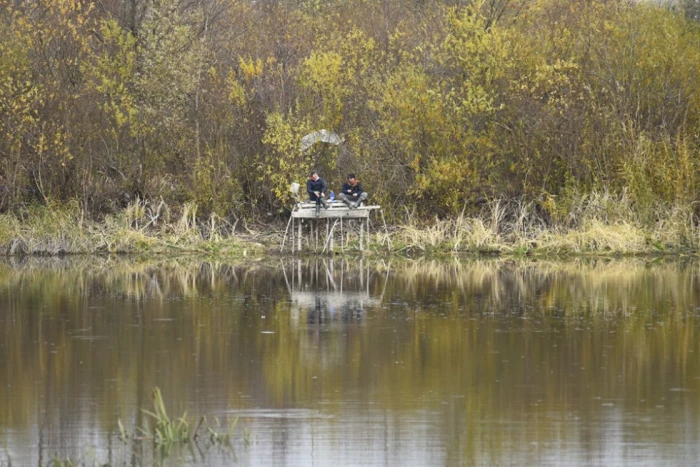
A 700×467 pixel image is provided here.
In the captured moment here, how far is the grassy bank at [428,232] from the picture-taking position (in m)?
32.1

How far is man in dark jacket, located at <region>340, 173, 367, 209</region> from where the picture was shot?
31.9m

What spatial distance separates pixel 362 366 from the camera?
16203 millimetres

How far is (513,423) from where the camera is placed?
12734 millimetres

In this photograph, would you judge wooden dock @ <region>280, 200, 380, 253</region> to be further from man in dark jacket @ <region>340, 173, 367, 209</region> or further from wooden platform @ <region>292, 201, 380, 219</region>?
man in dark jacket @ <region>340, 173, 367, 209</region>

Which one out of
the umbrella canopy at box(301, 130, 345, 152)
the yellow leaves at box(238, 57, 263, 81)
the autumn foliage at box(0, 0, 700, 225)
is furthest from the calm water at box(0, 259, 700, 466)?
the yellow leaves at box(238, 57, 263, 81)

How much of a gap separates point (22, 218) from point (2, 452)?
75.2 feet

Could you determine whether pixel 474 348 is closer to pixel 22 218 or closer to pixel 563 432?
pixel 563 432

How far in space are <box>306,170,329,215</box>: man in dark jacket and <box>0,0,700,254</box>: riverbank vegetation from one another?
2483 millimetres

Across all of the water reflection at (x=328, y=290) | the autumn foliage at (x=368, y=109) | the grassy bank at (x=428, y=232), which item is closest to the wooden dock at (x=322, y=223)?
the grassy bank at (x=428, y=232)

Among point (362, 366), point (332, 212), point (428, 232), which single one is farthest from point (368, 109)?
point (362, 366)

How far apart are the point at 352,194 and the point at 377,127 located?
4146 mm

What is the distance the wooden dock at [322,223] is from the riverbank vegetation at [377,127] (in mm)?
1126

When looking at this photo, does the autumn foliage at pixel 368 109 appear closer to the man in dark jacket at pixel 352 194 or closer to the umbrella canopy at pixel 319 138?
the umbrella canopy at pixel 319 138

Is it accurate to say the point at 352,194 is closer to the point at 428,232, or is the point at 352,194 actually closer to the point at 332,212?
the point at 332,212
